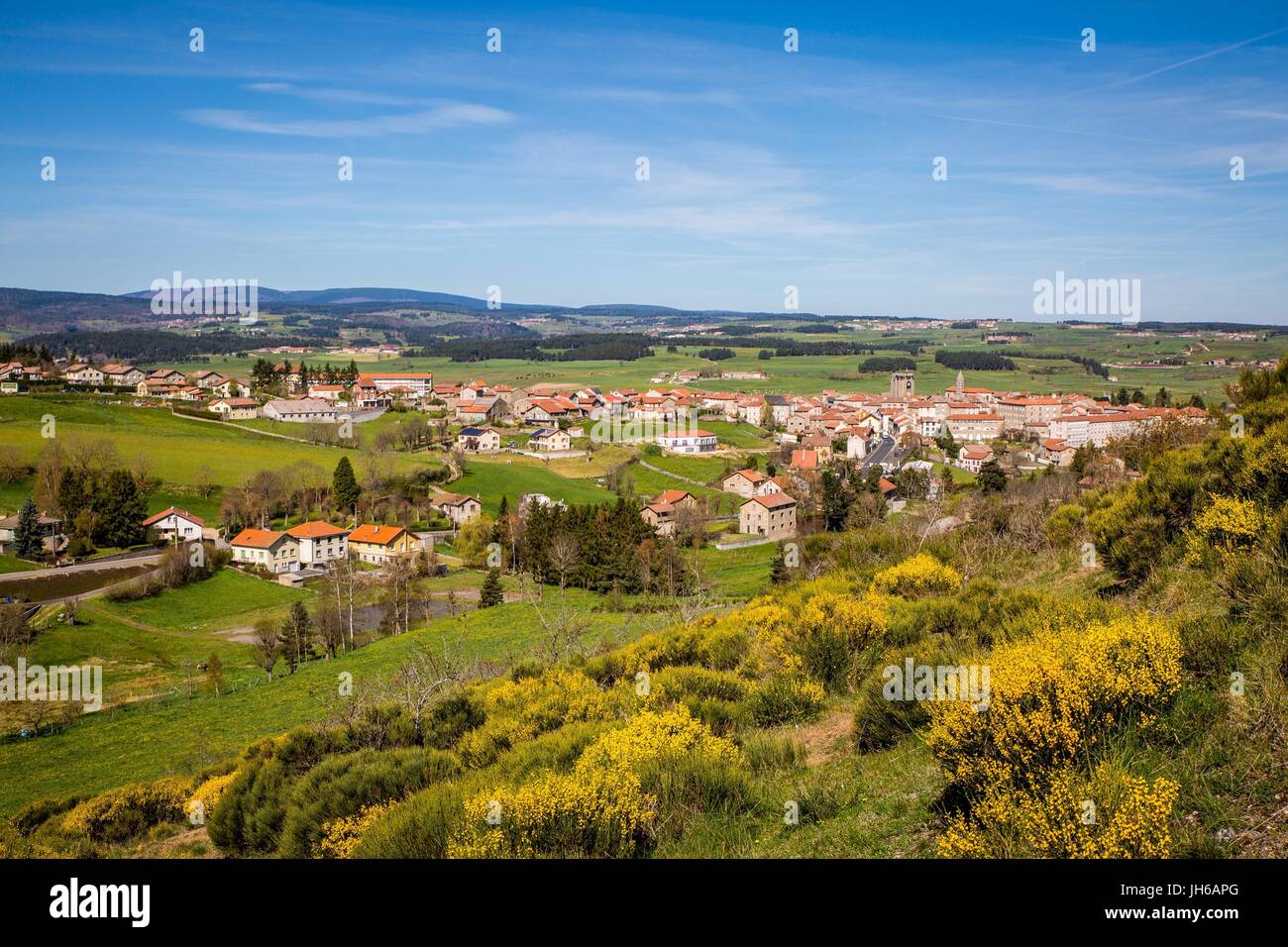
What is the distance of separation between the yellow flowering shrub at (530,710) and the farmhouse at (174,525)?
4222 centimetres

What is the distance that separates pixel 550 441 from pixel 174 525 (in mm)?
37024

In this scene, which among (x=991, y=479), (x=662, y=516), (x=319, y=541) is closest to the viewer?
(x=319, y=541)

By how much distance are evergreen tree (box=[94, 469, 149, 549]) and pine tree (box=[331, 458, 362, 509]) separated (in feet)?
35.8

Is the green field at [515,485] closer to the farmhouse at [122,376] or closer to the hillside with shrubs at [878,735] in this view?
the hillside with shrubs at [878,735]

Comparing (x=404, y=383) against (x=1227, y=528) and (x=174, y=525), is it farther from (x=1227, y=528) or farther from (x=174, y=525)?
(x=1227, y=528)

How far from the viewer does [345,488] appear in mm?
52125

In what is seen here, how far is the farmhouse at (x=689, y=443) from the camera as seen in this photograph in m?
78.1

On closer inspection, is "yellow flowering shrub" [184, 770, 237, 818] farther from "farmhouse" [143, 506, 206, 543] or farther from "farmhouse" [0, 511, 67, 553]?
"farmhouse" [143, 506, 206, 543]

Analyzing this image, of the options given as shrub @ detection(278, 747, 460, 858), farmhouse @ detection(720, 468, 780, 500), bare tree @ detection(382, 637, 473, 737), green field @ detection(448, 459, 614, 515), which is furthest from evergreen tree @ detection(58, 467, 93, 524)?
shrub @ detection(278, 747, 460, 858)

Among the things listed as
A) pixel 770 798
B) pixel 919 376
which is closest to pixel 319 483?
pixel 770 798

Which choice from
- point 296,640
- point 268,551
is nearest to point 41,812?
point 296,640

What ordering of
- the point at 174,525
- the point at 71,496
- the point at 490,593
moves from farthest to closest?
the point at 174,525
the point at 71,496
the point at 490,593

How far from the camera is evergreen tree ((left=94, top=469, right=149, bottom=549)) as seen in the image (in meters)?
44.6
